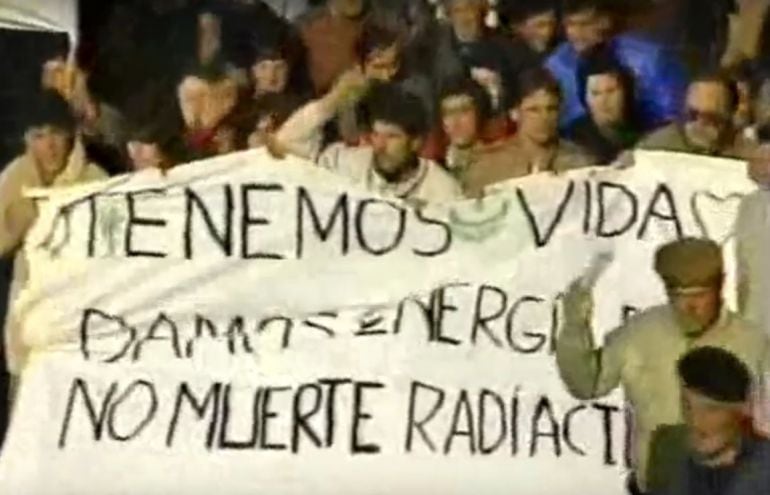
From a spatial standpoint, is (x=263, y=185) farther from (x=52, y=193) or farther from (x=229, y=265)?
(x=52, y=193)

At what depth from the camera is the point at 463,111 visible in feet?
4.62

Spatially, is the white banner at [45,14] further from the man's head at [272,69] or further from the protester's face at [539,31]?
the protester's face at [539,31]

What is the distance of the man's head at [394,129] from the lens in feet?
4.59

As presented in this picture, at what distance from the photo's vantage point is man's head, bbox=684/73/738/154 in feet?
4.59

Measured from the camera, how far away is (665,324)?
1.38 meters

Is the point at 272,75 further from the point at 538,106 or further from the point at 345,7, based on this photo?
the point at 538,106

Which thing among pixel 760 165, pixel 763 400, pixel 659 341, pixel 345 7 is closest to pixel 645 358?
pixel 659 341

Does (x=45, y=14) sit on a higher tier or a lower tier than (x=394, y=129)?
higher

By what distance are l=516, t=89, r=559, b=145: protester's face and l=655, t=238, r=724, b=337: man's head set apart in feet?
0.62

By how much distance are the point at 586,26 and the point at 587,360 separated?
36 centimetres

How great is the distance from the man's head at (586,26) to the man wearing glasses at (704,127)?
11cm

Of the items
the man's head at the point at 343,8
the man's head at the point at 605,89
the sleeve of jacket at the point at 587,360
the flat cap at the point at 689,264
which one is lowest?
the sleeve of jacket at the point at 587,360

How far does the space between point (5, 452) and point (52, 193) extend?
0.91ft

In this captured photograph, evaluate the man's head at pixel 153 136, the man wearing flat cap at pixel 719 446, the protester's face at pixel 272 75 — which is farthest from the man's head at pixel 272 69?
the man wearing flat cap at pixel 719 446
